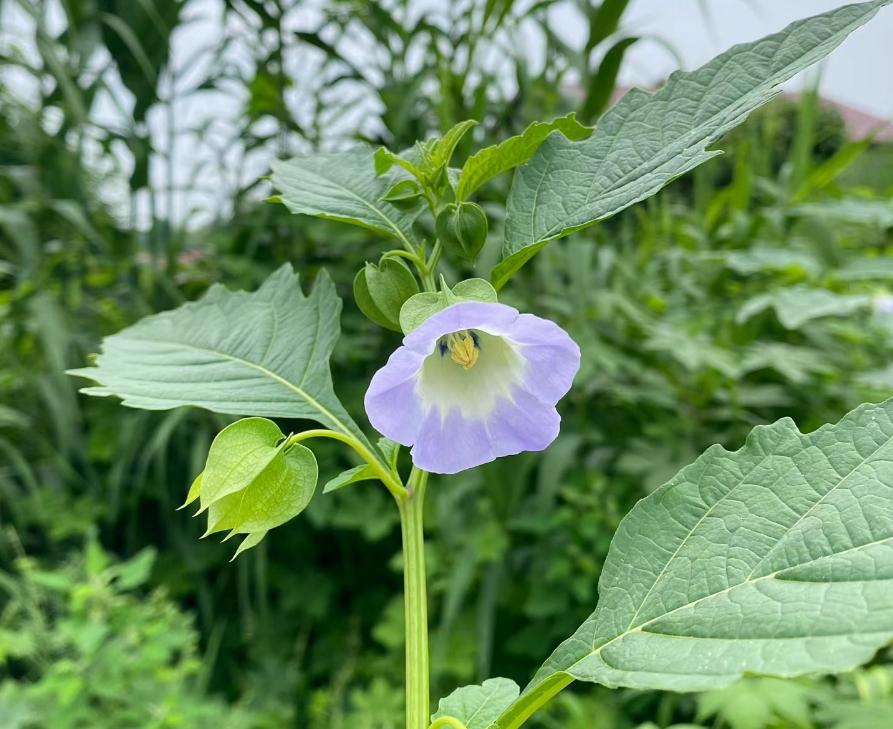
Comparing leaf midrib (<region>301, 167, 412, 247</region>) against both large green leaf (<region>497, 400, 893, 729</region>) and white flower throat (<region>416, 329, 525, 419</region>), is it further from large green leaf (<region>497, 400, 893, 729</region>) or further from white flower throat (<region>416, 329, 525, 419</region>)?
large green leaf (<region>497, 400, 893, 729</region>)

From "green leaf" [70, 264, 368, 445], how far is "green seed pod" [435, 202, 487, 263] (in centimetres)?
9

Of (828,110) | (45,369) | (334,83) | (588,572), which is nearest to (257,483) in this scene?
(588,572)

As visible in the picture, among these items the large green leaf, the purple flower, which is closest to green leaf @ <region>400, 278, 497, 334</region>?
the purple flower

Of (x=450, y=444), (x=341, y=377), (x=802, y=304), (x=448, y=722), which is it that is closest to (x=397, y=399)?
(x=450, y=444)

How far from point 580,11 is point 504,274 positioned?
57.5 inches

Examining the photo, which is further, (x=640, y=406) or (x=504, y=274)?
(x=640, y=406)

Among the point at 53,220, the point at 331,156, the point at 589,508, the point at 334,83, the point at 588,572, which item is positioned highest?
the point at 334,83

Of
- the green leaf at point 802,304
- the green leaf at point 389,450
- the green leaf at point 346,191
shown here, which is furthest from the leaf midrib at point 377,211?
the green leaf at point 802,304

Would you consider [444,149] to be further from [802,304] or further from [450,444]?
[802,304]

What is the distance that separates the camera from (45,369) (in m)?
1.85

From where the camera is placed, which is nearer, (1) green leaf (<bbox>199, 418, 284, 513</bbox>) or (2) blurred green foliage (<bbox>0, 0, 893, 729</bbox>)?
(1) green leaf (<bbox>199, 418, 284, 513</bbox>)

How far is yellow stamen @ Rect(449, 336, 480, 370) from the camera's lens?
36 centimetres

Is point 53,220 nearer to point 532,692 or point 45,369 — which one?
point 45,369

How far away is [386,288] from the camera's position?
33 cm
